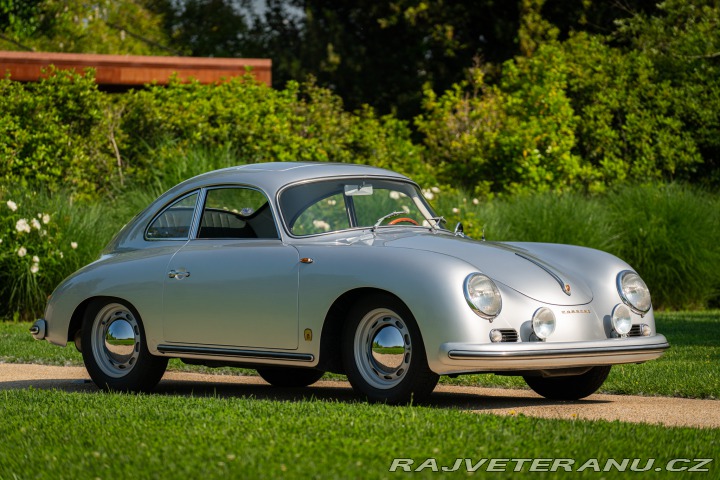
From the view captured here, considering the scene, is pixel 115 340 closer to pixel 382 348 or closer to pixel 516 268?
pixel 382 348

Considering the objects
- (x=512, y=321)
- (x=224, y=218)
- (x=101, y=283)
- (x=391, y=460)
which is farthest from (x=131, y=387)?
(x=391, y=460)

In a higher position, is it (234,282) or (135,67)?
(135,67)

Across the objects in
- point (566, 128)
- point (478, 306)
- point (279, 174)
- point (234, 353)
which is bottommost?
point (234, 353)

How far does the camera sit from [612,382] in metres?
9.16

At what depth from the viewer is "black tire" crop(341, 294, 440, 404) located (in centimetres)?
729

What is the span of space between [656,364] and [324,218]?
141 inches

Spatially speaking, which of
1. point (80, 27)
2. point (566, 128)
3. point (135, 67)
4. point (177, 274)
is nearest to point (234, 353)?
point (177, 274)

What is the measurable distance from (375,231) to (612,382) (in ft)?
7.45

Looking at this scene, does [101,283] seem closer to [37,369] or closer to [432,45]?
[37,369]

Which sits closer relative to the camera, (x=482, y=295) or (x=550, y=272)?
(x=482, y=295)

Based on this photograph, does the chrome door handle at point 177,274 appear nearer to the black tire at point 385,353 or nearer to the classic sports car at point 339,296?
the classic sports car at point 339,296

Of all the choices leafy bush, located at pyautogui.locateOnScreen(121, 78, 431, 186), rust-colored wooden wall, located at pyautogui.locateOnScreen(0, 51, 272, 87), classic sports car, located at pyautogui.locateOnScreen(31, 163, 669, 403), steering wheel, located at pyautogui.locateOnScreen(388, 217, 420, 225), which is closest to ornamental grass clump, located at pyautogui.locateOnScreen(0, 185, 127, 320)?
leafy bush, located at pyautogui.locateOnScreen(121, 78, 431, 186)

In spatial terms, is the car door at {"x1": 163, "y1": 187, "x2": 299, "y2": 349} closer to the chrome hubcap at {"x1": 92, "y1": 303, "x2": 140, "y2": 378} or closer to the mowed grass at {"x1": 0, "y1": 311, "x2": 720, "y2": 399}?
the chrome hubcap at {"x1": 92, "y1": 303, "x2": 140, "y2": 378}

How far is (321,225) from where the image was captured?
27.2 ft
